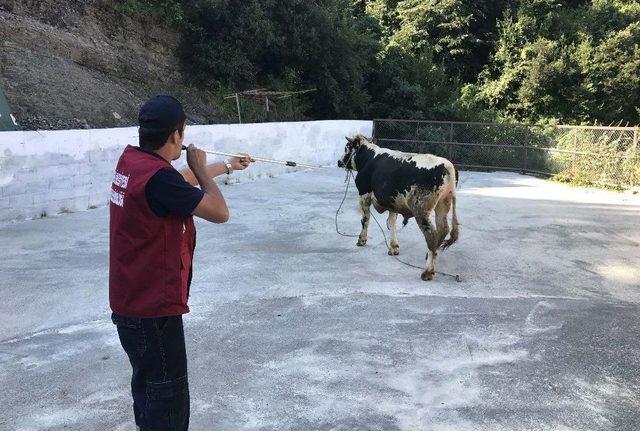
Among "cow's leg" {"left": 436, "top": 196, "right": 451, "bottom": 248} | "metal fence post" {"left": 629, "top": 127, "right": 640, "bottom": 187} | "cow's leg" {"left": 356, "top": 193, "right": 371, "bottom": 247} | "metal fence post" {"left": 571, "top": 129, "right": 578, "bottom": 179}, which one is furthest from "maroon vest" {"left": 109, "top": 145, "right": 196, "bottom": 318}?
"metal fence post" {"left": 571, "top": 129, "right": 578, "bottom": 179}

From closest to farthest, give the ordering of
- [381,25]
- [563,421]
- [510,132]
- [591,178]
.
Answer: [563,421] < [591,178] < [510,132] < [381,25]

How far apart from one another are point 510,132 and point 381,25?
10.8 meters

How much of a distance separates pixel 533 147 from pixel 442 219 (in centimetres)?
1164

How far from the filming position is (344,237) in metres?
7.79

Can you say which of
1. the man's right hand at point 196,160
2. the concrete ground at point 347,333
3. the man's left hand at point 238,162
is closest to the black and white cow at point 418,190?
the concrete ground at point 347,333

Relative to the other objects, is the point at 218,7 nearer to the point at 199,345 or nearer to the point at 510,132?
the point at 510,132

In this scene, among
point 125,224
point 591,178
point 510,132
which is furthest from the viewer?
point 510,132

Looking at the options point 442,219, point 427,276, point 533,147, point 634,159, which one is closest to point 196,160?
point 427,276

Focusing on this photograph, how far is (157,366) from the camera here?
2.18 m

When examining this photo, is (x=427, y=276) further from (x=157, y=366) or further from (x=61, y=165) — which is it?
(x=61, y=165)

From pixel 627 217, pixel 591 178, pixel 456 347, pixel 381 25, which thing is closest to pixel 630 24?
pixel 381 25

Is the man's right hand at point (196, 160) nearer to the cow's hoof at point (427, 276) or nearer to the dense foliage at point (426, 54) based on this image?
the cow's hoof at point (427, 276)

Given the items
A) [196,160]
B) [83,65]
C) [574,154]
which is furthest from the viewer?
[83,65]

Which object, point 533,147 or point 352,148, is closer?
point 352,148
